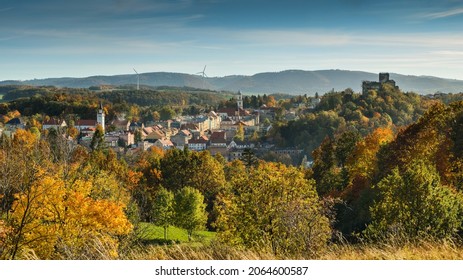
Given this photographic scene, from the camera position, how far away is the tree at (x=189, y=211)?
679 inches

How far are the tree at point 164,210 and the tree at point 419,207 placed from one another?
9.47 metres

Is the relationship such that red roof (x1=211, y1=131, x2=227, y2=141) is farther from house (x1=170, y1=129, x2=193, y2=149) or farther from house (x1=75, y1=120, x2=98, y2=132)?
house (x1=75, y1=120, x2=98, y2=132)

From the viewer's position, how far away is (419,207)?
775 cm

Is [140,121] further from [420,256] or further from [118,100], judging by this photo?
[420,256]

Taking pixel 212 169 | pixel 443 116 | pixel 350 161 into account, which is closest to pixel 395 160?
pixel 443 116

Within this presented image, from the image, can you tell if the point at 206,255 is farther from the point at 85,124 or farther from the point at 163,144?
the point at 85,124

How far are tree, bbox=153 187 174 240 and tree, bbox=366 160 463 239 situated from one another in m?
9.47

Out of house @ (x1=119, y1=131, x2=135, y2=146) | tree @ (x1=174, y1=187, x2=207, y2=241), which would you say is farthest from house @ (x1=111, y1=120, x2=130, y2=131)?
tree @ (x1=174, y1=187, x2=207, y2=241)

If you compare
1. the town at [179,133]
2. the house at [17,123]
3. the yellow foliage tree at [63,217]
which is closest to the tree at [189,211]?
the yellow foliage tree at [63,217]

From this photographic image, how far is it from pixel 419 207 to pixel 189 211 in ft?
34.6

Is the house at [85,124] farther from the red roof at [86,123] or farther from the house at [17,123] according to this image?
the house at [17,123]

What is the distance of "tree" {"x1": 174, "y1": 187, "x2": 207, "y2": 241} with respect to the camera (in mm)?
17234

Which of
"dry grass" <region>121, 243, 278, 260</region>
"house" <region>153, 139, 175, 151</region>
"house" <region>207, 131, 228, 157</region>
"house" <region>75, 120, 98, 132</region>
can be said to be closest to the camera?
"dry grass" <region>121, 243, 278, 260</region>

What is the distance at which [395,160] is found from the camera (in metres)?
13.6
